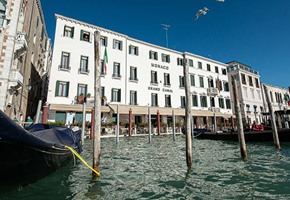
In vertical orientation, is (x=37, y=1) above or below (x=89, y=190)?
above

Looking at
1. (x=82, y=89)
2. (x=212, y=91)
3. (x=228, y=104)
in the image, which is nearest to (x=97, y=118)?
(x=82, y=89)

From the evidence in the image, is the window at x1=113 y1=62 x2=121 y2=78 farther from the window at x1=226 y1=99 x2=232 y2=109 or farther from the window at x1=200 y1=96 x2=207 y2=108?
the window at x1=226 y1=99 x2=232 y2=109

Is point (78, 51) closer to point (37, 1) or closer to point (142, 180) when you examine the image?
point (37, 1)

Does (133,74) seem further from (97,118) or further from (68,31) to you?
(97,118)

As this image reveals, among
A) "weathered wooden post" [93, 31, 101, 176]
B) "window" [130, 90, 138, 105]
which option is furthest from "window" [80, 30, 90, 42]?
"weathered wooden post" [93, 31, 101, 176]

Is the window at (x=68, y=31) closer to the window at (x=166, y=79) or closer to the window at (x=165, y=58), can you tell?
the window at (x=165, y=58)

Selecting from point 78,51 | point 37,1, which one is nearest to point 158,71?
point 78,51

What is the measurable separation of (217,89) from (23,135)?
30638 millimetres

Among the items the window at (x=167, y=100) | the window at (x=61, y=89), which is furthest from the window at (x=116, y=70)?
the window at (x=167, y=100)

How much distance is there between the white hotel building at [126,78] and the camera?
19.3 metres

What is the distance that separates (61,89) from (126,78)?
7.69 meters

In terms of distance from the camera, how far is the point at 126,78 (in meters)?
23.3

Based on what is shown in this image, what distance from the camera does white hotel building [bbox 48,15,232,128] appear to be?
63.4 feet

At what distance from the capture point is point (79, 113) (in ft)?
64.0
